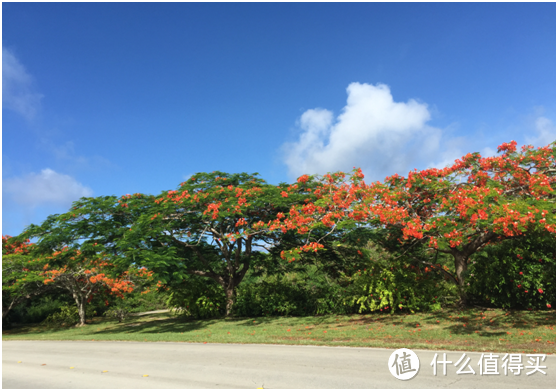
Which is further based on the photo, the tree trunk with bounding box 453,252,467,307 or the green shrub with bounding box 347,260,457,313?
the green shrub with bounding box 347,260,457,313

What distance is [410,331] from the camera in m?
10.2

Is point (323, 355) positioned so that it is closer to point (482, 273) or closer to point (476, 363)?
point (476, 363)

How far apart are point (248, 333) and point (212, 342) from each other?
1.70 meters

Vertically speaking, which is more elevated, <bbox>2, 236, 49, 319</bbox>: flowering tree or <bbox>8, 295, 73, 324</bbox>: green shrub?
<bbox>2, 236, 49, 319</bbox>: flowering tree

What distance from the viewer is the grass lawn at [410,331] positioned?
8.16m

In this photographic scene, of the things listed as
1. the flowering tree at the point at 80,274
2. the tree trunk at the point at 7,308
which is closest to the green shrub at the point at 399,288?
Answer: the flowering tree at the point at 80,274

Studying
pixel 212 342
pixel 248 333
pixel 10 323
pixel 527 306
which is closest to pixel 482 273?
pixel 527 306

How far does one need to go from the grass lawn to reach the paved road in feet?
2.57

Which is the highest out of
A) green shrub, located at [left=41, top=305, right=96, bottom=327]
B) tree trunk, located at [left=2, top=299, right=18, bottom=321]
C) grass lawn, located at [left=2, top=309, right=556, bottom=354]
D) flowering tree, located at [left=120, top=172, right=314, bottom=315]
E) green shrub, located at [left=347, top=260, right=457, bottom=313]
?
flowering tree, located at [left=120, top=172, right=314, bottom=315]

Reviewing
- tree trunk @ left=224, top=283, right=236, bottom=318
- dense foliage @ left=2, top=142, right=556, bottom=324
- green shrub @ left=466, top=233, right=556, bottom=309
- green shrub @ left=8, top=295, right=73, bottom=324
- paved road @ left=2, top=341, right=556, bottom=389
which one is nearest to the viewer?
paved road @ left=2, top=341, right=556, bottom=389

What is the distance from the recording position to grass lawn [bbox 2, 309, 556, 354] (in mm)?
8164

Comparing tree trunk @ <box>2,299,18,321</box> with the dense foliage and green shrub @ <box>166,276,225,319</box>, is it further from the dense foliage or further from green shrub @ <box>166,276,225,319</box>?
green shrub @ <box>166,276,225,319</box>

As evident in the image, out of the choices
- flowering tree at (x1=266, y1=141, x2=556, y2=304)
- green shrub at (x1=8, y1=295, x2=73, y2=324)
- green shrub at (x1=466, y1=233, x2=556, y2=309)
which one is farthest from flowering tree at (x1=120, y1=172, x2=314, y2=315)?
green shrub at (x1=8, y1=295, x2=73, y2=324)

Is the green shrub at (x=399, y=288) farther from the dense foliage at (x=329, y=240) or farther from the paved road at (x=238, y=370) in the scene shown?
the paved road at (x=238, y=370)
